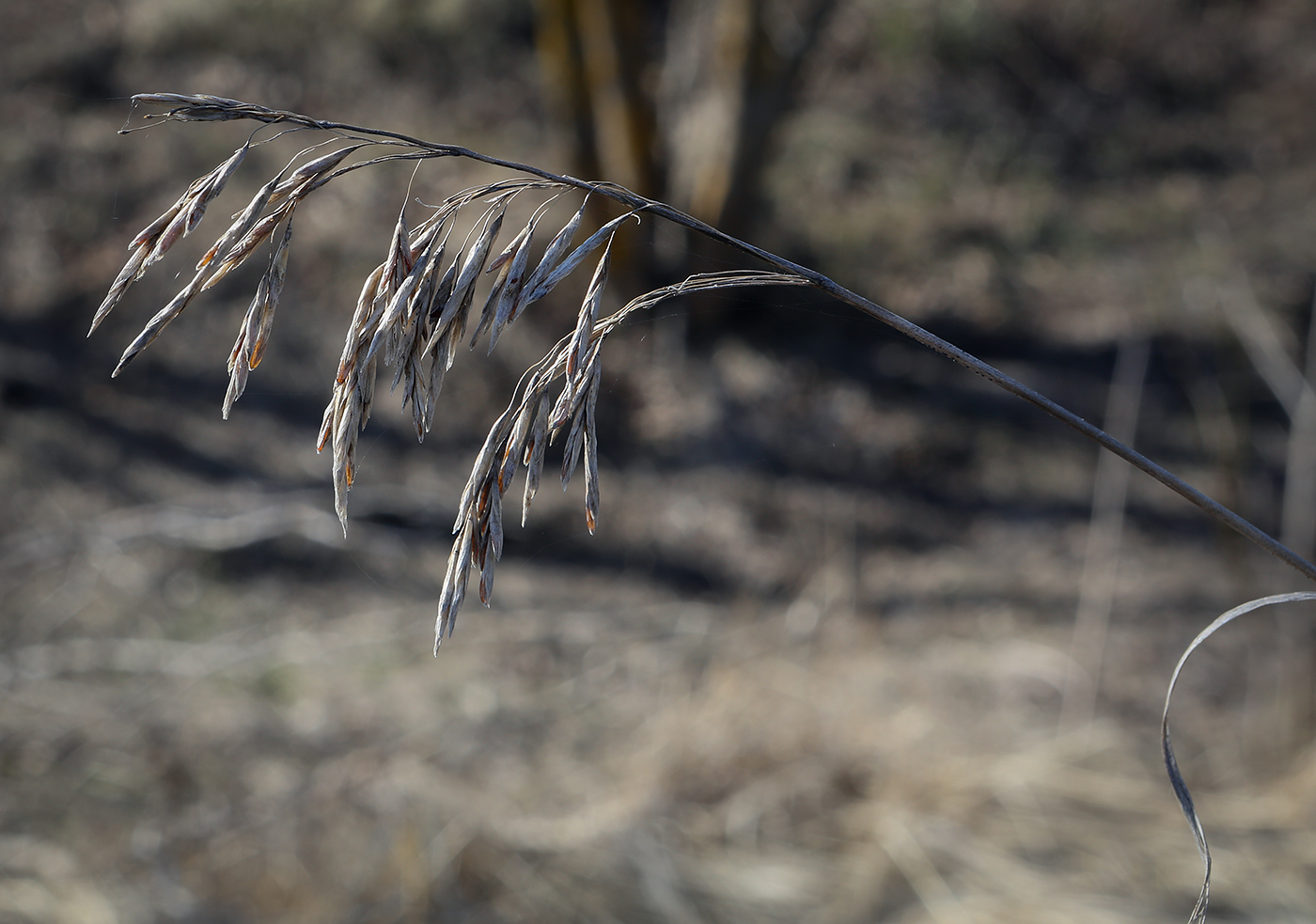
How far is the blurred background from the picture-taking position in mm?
2775

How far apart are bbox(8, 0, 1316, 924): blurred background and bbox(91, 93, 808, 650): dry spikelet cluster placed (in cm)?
206

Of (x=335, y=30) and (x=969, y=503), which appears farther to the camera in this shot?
(x=335, y=30)

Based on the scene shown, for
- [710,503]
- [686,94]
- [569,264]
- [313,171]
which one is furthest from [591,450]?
[686,94]

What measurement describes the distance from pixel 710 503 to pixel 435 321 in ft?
11.9

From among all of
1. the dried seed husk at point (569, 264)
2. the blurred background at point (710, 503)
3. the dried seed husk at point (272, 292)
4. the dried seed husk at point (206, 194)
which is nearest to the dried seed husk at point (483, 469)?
the dried seed husk at point (569, 264)

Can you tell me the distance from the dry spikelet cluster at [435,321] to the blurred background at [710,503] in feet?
6.75

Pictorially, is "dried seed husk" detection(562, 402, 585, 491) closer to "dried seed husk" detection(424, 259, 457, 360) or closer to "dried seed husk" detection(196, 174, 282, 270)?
"dried seed husk" detection(424, 259, 457, 360)

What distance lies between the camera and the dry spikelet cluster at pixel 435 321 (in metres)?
0.77

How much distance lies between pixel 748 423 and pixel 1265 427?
249cm

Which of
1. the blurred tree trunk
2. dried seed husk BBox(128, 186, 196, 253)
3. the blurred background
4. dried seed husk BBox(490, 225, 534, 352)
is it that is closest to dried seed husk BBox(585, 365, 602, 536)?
dried seed husk BBox(490, 225, 534, 352)

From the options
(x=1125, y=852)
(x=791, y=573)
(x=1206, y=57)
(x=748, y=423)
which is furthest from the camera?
(x=1206, y=57)

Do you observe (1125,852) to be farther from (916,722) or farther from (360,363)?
(360,363)

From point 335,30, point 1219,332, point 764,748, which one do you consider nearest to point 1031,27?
point 1219,332

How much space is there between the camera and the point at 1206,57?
17.9ft
